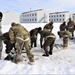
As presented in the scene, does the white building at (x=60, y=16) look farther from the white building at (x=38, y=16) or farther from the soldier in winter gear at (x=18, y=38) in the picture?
the soldier in winter gear at (x=18, y=38)

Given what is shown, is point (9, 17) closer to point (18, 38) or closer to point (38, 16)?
point (38, 16)

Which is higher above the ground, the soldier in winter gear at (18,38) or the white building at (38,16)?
the white building at (38,16)

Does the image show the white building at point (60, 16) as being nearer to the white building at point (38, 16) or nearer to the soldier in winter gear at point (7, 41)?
the white building at point (38, 16)

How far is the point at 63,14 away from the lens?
189 feet

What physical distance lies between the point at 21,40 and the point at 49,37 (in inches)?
75.6

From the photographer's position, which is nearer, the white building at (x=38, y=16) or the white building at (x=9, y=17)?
the white building at (x=9, y=17)

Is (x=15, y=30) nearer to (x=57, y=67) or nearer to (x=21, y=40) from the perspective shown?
(x=21, y=40)

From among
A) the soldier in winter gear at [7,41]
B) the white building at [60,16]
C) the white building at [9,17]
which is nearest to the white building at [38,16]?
the white building at [60,16]

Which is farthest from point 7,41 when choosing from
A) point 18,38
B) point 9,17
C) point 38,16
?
point 38,16

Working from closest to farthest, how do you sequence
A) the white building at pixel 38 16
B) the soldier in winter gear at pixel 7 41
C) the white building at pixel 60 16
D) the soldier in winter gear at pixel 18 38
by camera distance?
the soldier in winter gear at pixel 18 38, the soldier in winter gear at pixel 7 41, the white building at pixel 38 16, the white building at pixel 60 16

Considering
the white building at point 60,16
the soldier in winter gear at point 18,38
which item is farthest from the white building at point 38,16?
the soldier in winter gear at point 18,38

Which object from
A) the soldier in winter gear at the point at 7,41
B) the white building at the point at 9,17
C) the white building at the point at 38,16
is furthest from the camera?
the white building at the point at 38,16

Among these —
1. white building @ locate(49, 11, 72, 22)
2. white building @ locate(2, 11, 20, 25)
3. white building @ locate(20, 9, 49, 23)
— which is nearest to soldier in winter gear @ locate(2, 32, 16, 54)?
white building @ locate(2, 11, 20, 25)

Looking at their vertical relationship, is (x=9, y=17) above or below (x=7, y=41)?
above
